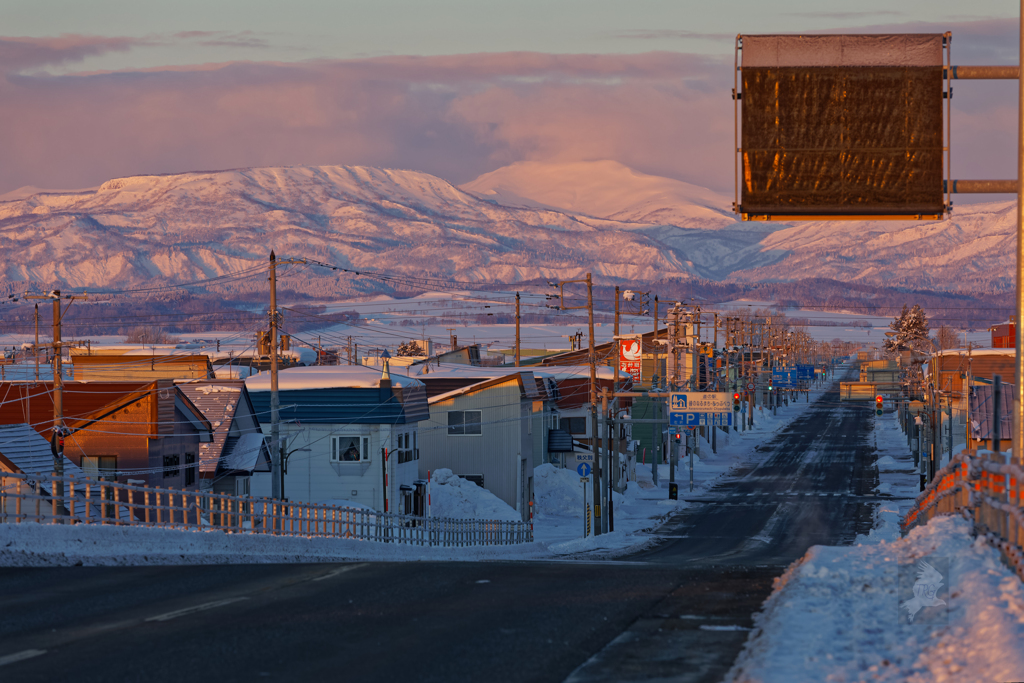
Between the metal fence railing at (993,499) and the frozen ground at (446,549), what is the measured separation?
39.4 ft

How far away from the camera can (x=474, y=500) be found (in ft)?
202

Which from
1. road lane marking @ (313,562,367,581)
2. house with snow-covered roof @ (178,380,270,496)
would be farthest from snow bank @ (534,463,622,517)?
road lane marking @ (313,562,367,581)

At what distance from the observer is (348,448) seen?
56.0m

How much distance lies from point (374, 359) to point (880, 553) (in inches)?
3627

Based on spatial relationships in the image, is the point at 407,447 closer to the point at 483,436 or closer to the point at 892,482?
the point at 483,436

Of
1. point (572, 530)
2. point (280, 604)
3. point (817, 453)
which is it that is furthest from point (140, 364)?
point (280, 604)

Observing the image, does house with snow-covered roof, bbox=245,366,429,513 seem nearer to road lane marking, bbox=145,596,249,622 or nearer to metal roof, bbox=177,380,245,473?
metal roof, bbox=177,380,245,473

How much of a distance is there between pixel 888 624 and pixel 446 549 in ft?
76.7

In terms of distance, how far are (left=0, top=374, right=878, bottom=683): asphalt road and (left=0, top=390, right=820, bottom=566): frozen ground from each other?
2.68 feet

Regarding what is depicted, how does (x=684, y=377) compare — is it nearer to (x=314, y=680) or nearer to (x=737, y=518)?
(x=737, y=518)

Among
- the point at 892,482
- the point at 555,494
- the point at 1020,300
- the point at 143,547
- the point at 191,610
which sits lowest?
the point at 892,482

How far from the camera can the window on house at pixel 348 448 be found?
183 ft

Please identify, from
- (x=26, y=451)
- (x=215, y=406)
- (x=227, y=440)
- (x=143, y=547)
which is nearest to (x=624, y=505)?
(x=227, y=440)

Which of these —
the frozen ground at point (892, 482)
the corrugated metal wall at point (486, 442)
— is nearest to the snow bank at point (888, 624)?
the frozen ground at point (892, 482)
